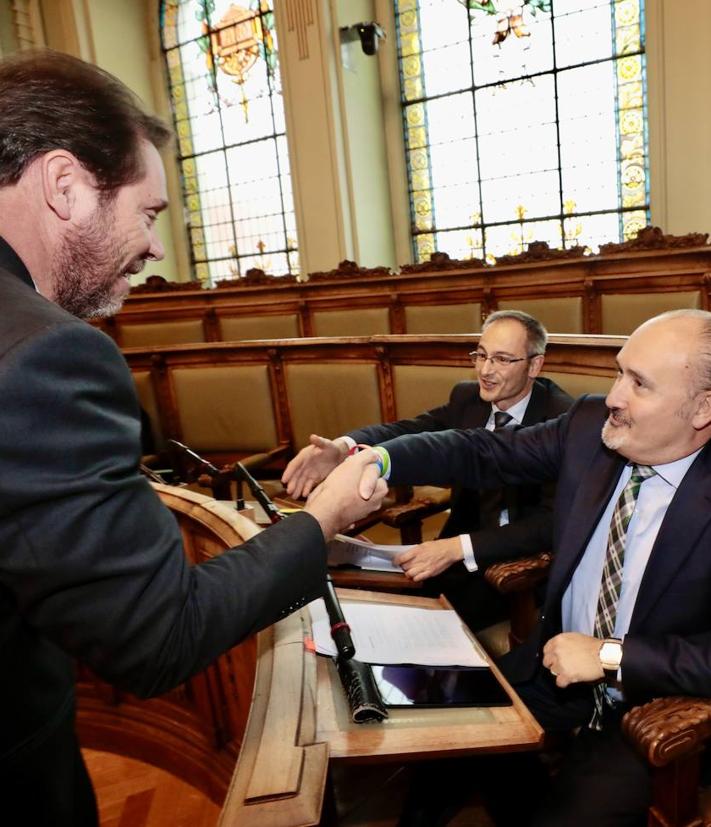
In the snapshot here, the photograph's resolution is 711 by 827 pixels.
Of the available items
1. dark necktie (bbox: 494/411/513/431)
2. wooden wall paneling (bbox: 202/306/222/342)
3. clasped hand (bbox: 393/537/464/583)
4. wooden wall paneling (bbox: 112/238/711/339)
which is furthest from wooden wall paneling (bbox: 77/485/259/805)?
wooden wall paneling (bbox: 202/306/222/342)

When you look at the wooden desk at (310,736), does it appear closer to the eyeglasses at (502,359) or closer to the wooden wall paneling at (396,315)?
the eyeglasses at (502,359)

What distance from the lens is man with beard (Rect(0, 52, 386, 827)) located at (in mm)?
723

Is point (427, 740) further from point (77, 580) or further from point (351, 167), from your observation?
point (351, 167)

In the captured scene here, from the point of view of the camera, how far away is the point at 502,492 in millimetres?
2543

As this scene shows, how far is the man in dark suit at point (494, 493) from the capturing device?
2213 millimetres

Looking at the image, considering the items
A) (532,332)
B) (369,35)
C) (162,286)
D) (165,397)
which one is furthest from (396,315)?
(369,35)

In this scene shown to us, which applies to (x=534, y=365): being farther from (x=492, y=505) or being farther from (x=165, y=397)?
(x=165, y=397)

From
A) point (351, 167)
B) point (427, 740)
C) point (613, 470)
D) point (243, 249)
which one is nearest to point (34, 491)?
point (427, 740)

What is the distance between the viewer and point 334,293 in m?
6.36

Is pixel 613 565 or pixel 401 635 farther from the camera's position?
pixel 613 565

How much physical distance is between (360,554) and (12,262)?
57.9 inches

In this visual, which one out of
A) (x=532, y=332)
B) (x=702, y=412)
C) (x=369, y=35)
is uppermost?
(x=369, y=35)

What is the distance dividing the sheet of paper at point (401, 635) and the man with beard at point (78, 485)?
1.01 feet

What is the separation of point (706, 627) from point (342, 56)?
26.2ft
